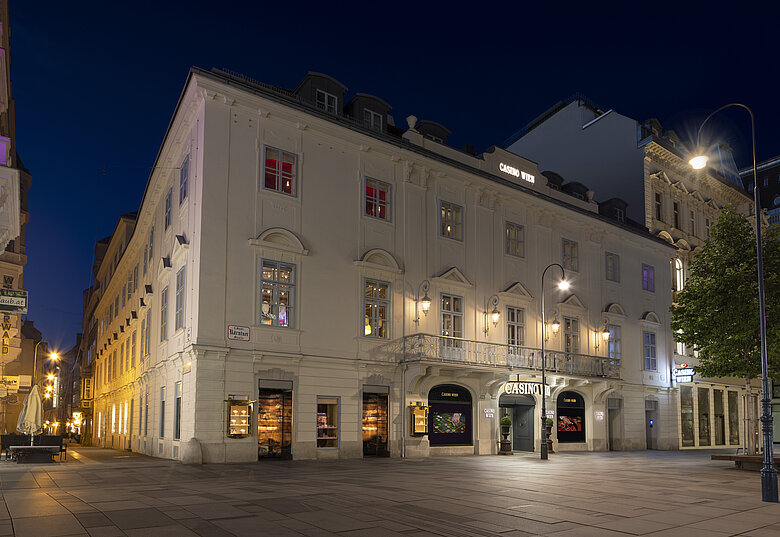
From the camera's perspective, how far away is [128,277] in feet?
147

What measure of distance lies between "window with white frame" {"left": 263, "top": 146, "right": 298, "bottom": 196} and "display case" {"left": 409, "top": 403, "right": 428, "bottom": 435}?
32.0ft

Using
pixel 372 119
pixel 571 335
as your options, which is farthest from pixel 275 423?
pixel 571 335

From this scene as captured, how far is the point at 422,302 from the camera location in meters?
28.5

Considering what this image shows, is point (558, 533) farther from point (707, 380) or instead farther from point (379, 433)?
Result: point (707, 380)

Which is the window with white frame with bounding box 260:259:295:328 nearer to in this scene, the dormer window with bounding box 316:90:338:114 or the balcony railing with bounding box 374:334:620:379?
the balcony railing with bounding box 374:334:620:379

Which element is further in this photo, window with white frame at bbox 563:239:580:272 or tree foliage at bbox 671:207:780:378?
window with white frame at bbox 563:239:580:272

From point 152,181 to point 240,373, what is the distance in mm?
13526

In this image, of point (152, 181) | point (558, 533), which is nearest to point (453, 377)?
point (152, 181)

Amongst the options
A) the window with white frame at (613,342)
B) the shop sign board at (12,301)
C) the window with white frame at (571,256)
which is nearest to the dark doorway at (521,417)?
the window with white frame at (613,342)

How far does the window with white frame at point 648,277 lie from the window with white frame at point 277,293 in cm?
2487

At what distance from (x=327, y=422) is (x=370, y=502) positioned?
41.0 ft

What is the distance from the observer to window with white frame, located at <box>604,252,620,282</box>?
3850 cm

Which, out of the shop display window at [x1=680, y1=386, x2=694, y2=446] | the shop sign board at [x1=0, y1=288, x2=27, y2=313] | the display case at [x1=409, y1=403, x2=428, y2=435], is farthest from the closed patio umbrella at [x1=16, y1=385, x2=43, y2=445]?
the shop display window at [x1=680, y1=386, x2=694, y2=446]

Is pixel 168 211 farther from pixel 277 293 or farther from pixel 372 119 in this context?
pixel 372 119
